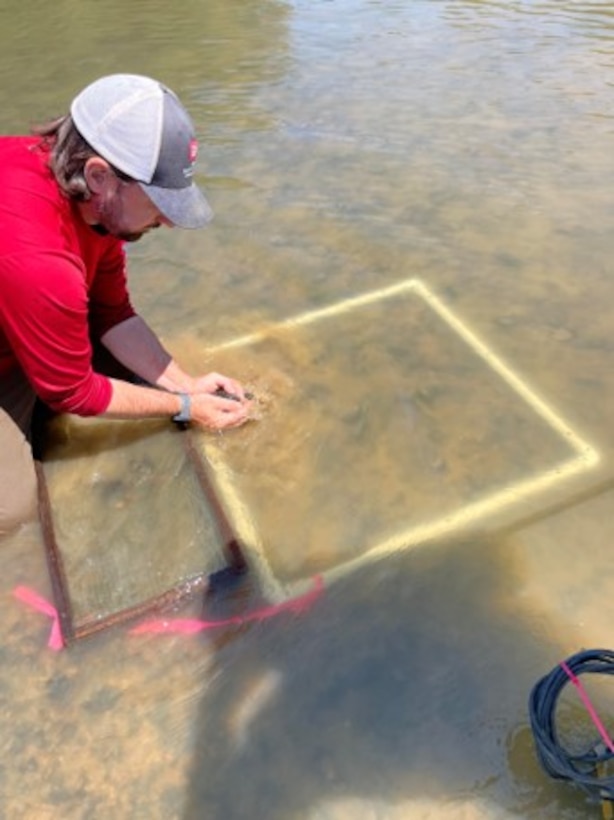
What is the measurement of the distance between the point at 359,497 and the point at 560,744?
3.56 feet

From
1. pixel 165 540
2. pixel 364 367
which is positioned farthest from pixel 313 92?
pixel 165 540

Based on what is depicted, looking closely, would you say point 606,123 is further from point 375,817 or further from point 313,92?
point 375,817

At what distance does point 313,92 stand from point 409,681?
5115mm

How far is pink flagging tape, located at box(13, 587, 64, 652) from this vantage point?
7.57 ft

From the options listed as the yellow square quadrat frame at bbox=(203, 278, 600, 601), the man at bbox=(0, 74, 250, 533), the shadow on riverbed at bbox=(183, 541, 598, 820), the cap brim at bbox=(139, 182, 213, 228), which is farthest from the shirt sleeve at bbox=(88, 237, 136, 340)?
the shadow on riverbed at bbox=(183, 541, 598, 820)

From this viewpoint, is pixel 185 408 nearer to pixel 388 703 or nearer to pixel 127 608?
pixel 127 608

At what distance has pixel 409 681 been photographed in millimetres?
2189

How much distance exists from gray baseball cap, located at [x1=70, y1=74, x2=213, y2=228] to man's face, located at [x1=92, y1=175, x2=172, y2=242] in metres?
0.05

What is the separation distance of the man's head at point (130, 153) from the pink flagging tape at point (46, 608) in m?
1.32

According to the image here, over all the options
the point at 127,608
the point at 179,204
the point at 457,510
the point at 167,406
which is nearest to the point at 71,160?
the point at 179,204

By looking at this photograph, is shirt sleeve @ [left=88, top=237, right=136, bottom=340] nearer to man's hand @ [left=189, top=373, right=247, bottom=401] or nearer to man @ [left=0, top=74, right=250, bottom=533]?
man @ [left=0, top=74, right=250, bottom=533]

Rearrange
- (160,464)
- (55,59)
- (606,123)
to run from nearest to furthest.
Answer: (160,464)
(606,123)
(55,59)

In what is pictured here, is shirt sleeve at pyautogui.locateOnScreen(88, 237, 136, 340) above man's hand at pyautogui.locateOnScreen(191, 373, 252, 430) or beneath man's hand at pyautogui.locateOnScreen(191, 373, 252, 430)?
above

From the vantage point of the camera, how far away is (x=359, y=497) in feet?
8.98
